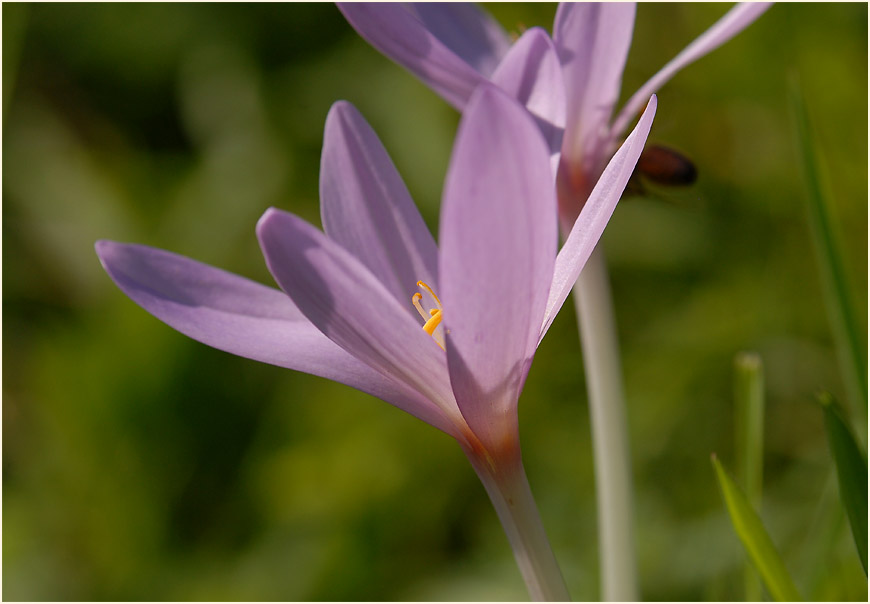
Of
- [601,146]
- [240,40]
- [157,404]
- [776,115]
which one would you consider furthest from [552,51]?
[240,40]

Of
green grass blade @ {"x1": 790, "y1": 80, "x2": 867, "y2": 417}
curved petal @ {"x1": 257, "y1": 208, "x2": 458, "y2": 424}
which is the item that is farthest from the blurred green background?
curved petal @ {"x1": 257, "y1": 208, "x2": 458, "y2": 424}

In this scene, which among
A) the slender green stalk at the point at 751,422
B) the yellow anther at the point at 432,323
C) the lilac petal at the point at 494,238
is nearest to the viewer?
the lilac petal at the point at 494,238

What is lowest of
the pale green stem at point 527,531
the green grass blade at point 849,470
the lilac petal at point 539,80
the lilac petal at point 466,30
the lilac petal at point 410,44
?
the pale green stem at point 527,531

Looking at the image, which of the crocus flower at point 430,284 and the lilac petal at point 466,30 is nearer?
the crocus flower at point 430,284

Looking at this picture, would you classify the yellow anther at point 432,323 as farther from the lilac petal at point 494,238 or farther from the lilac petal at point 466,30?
the lilac petal at point 466,30

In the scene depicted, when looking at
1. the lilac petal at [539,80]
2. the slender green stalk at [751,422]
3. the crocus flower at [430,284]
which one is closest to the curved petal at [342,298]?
the crocus flower at [430,284]

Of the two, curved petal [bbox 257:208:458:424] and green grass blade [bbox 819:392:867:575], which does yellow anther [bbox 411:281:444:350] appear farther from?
green grass blade [bbox 819:392:867:575]

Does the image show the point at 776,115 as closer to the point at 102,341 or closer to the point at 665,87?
the point at 665,87
